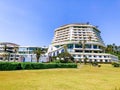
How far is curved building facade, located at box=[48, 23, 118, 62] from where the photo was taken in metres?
127

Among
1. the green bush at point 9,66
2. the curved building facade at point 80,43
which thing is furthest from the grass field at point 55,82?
the curved building facade at point 80,43

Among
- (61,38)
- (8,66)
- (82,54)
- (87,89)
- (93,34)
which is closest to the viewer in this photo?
(87,89)

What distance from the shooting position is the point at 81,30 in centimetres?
15588

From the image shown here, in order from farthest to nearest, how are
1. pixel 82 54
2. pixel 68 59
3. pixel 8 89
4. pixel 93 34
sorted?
pixel 93 34 < pixel 82 54 < pixel 68 59 < pixel 8 89

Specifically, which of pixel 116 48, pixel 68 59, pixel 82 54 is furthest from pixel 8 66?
pixel 116 48

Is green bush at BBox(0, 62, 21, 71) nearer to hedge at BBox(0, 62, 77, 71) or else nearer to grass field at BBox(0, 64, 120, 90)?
hedge at BBox(0, 62, 77, 71)

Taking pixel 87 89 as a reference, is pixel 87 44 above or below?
above

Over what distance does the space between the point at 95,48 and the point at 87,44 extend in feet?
18.8

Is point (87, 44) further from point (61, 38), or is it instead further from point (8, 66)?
point (8, 66)

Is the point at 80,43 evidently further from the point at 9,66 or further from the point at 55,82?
the point at 55,82

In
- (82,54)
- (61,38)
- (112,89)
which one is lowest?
(112,89)

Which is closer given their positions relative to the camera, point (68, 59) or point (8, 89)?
point (8, 89)

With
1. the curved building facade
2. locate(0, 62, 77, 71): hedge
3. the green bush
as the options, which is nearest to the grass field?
the green bush

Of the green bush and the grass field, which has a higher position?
the green bush
